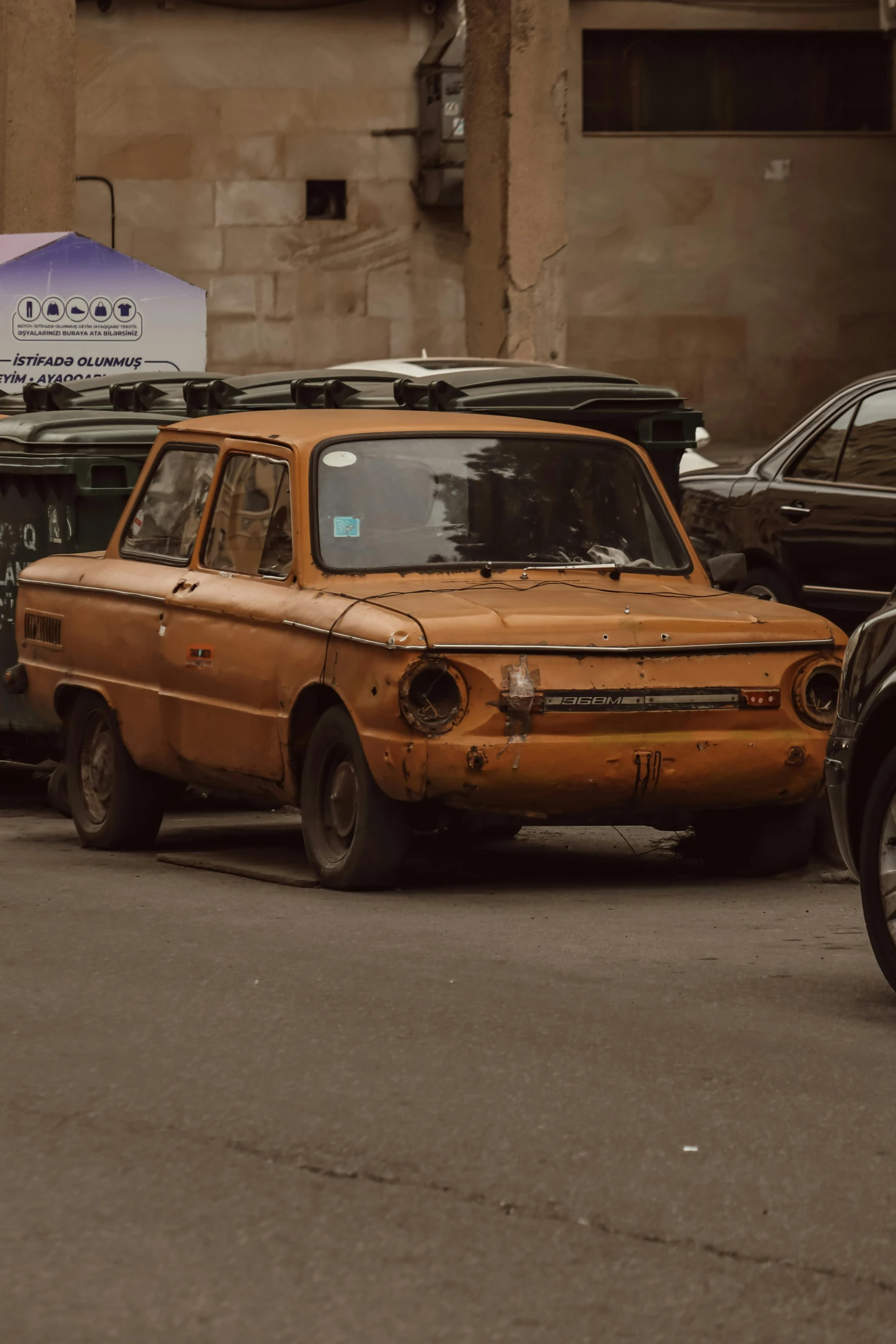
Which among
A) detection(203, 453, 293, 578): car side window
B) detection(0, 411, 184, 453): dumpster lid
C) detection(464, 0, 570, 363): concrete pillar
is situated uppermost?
detection(464, 0, 570, 363): concrete pillar

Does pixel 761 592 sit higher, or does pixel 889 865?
pixel 761 592

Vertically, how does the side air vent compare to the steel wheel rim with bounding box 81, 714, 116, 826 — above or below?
above

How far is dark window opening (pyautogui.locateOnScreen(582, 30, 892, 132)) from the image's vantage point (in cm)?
3155

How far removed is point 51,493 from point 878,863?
6622 mm

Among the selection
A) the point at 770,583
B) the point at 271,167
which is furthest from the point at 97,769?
the point at 271,167

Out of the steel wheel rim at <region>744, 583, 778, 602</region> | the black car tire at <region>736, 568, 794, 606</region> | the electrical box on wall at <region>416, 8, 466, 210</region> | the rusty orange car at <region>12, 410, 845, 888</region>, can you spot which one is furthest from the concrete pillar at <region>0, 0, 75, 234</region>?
the rusty orange car at <region>12, 410, 845, 888</region>

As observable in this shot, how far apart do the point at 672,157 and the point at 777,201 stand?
150cm

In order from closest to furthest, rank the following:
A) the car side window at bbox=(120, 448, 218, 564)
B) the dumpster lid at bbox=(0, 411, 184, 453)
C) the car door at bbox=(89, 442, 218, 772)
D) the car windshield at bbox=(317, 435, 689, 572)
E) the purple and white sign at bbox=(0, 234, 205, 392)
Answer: the car windshield at bbox=(317, 435, 689, 572) → the car door at bbox=(89, 442, 218, 772) → the car side window at bbox=(120, 448, 218, 564) → the dumpster lid at bbox=(0, 411, 184, 453) → the purple and white sign at bbox=(0, 234, 205, 392)

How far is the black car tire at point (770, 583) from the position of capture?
12477 mm

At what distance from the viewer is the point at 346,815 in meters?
8.74

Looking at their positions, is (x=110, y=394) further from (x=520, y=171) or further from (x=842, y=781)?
(x=520, y=171)

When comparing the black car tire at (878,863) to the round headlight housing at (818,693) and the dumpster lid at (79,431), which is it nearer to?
the round headlight housing at (818,693)

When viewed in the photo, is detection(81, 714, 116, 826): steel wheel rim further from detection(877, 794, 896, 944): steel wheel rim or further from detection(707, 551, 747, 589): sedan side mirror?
detection(877, 794, 896, 944): steel wheel rim

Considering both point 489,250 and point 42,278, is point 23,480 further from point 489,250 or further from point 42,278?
point 489,250
